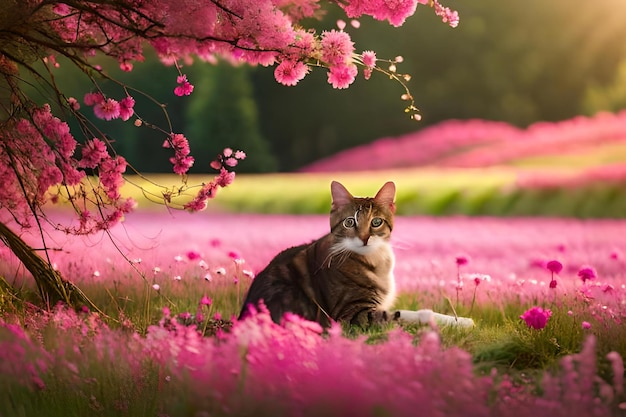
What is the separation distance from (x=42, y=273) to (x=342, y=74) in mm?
2612

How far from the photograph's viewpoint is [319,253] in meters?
4.72

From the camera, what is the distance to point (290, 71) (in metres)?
4.26

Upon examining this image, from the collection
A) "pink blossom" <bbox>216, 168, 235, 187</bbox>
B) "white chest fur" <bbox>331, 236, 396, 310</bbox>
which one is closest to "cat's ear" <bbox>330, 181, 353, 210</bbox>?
"white chest fur" <bbox>331, 236, 396, 310</bbox>

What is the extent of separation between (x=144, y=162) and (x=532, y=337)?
1402cm

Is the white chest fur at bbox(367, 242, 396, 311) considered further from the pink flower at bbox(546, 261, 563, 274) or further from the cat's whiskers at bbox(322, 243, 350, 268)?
the pink flower at bbox(546, 261, 563, 274)

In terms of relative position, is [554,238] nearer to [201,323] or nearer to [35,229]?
[201,323]

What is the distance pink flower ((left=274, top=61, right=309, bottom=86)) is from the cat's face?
0.70 m

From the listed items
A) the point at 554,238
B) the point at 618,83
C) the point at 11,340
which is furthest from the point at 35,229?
the point at 618,83

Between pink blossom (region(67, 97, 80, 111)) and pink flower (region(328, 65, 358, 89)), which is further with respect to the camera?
pink blossom (region(67, 97, 80, 111))

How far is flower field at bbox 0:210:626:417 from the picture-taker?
2.80 meters

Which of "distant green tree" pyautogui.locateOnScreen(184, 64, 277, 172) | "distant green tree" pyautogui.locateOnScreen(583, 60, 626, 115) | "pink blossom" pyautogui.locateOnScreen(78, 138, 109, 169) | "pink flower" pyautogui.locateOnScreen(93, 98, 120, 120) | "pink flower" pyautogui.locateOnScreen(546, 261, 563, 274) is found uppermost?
"distant green tree" pyautogui.locateOnScreen(583, 60, 626, 115)

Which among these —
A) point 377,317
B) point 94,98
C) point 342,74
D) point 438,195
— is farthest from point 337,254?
point 438,195

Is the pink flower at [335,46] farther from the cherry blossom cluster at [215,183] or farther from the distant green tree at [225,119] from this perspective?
the distant green tree at [225,119]

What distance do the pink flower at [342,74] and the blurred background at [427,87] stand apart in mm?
10698
